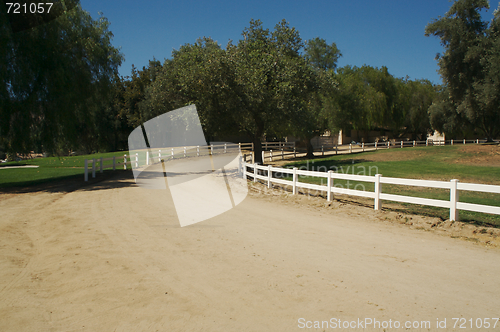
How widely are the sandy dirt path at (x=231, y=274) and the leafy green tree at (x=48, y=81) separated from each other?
8.60m

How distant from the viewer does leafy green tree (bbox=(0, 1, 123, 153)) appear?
14.3m

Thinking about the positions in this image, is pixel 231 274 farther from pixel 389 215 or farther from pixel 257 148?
pixel 257 148

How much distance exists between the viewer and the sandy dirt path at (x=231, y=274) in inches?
144

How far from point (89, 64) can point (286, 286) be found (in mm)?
17675

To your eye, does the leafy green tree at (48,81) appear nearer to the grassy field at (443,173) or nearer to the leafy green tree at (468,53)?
the grassy field at (443,173)

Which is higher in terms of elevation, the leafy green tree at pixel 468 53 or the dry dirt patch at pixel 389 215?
the leafy green tree at pixel 468 53

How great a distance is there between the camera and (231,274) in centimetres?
485

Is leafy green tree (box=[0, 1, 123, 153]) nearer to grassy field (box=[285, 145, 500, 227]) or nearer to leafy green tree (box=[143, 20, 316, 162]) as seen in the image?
leafy green tree (box=[143, 20, 316, 162])

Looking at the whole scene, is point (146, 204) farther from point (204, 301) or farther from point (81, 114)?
point (81, 114)

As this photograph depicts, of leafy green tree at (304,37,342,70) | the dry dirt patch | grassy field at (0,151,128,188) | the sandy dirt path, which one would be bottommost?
the dry dirt patch

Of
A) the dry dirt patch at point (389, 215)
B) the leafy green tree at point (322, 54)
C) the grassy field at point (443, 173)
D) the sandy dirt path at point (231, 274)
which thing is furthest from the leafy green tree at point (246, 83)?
the leafy green tree at point (322, 54)

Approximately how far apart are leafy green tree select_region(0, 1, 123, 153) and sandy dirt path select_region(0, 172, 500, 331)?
8602 mm

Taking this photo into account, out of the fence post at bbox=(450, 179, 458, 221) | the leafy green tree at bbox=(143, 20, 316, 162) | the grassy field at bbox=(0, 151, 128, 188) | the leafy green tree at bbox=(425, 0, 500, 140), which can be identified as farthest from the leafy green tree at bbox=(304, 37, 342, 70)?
the fence post at bbox=(450, 179, 458, 221)

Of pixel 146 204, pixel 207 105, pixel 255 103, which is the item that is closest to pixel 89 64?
pixel 207 105
